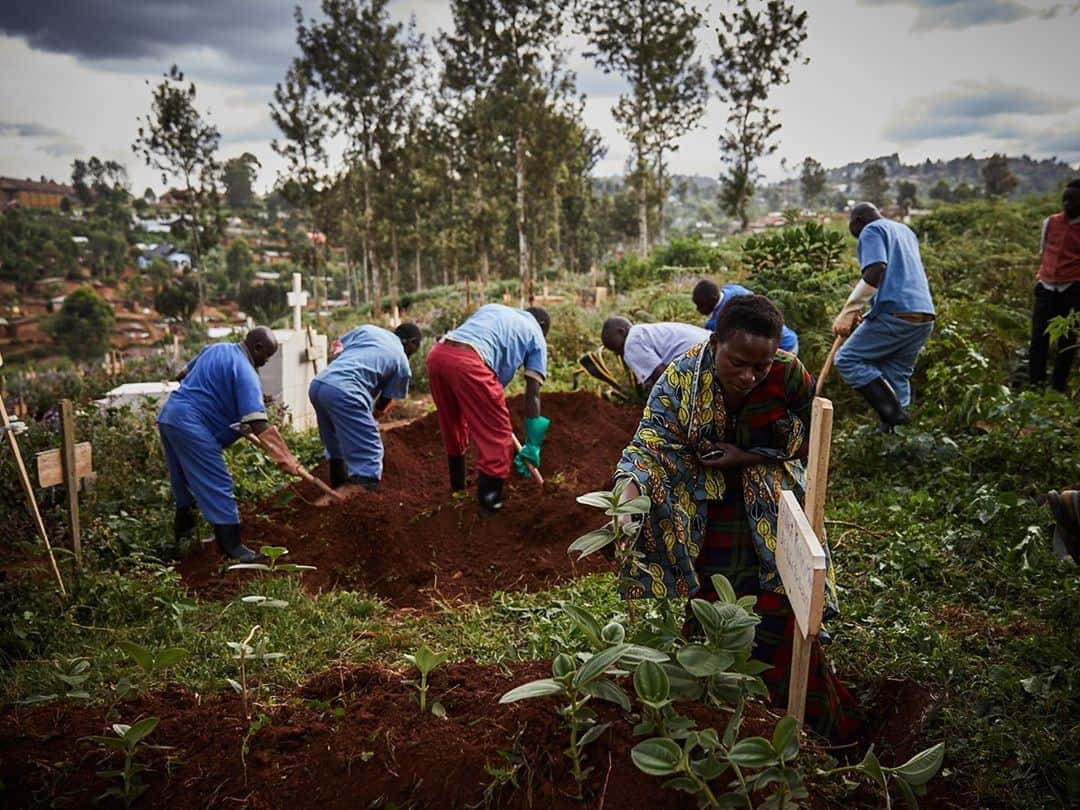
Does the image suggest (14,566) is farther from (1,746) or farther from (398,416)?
(398,416)

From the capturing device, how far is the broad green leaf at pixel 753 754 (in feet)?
4.82

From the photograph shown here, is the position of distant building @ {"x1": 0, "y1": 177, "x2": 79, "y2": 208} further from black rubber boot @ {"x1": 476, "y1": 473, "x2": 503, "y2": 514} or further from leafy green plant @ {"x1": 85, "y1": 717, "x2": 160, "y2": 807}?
leafy green plant @ {"x1": 85, "y1": 717, "x2": 160, "y2": 807}

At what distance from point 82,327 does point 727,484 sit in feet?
100

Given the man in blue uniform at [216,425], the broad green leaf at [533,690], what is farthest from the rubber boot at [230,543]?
the broad green leaf at [533,690]

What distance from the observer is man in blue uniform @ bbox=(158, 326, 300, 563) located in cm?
449

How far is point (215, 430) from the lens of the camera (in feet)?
15.1

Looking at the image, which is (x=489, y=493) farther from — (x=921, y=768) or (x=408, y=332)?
(x=921, y=768)

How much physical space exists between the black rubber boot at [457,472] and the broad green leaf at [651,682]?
12.8 ft

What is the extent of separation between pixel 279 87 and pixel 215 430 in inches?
878

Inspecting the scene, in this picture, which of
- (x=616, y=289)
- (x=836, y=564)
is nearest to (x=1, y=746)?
(x=836, y=564)

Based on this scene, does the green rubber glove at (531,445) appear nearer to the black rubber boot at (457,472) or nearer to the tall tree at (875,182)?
the black rubber boot at (457,472)

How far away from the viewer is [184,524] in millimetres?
4805

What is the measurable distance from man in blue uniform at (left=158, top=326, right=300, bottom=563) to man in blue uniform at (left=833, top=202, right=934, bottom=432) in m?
3.64

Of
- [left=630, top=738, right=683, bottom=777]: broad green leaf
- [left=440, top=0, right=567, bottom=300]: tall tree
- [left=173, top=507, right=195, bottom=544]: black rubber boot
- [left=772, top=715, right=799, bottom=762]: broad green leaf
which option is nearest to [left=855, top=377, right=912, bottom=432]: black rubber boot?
[left=772, top=715, right=799, bottom=762]: broad green leaf
